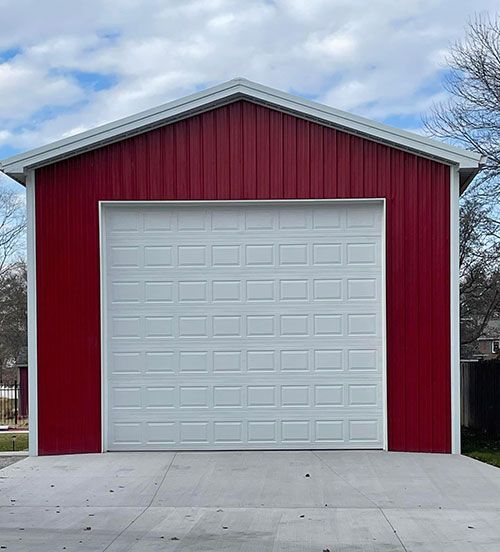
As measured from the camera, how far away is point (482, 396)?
16953mm

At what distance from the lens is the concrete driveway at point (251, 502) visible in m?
7.43

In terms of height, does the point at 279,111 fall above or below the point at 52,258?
above

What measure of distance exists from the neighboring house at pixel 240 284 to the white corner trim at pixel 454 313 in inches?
0.8

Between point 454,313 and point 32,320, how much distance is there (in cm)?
576

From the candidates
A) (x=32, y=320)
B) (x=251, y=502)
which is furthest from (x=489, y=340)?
(x=251, y=502)

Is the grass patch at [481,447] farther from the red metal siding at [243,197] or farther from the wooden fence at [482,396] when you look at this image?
the red metal siding at [243,197]

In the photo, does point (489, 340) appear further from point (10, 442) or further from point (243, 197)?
point (243, 197)

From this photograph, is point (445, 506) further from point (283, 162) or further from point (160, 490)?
point (283, 162)

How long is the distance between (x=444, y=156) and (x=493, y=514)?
5150mm

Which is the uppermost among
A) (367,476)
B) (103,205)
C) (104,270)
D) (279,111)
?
(279,111)

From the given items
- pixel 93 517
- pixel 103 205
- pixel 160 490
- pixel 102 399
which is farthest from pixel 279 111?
pixel 93 517

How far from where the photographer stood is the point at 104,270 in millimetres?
12086

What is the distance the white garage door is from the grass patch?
1519 millimetres

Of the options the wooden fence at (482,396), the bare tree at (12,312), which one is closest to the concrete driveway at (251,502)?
the wooden fence at (482,396)
